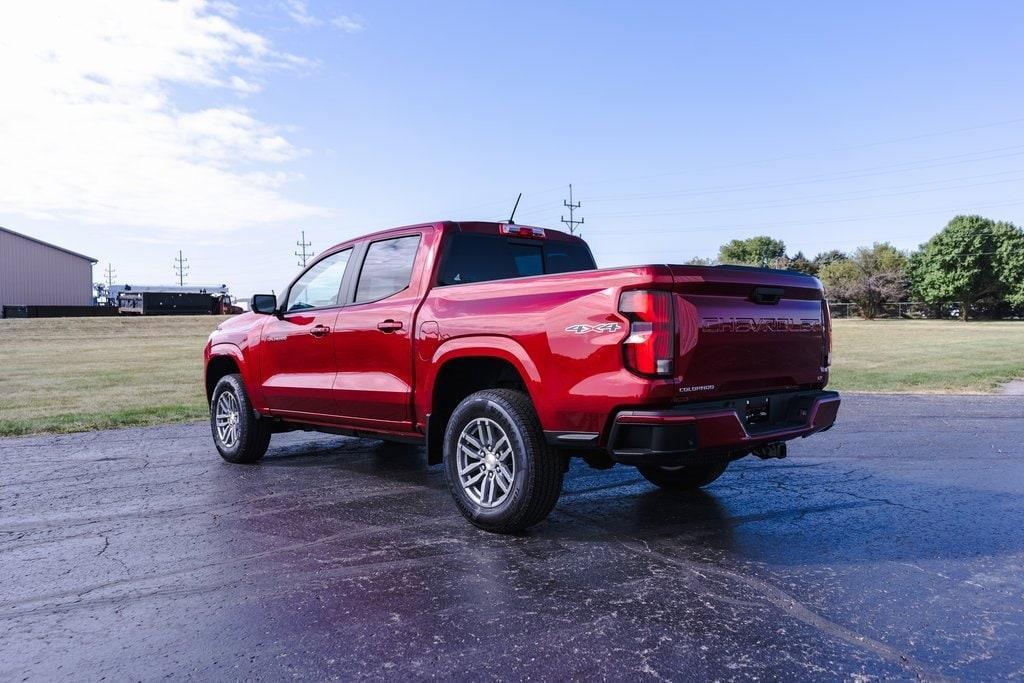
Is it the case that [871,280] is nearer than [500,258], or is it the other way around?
[500,258]

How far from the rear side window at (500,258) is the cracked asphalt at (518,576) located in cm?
170

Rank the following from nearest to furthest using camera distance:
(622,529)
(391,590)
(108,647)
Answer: (108,647) < (391,590) < (622,529)

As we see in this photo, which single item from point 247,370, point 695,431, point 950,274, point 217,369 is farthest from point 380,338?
point 950,274

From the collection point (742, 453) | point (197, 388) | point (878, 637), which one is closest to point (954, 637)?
point (878, 637)

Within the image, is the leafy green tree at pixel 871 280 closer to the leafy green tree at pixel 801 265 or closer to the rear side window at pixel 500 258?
the leafy green tree at pixel 801 265

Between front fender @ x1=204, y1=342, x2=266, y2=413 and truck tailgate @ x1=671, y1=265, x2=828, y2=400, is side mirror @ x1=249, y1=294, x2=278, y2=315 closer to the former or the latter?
front fender @ x1=204, y1=342, x2=266, y2=413

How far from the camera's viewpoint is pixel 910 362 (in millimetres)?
19688

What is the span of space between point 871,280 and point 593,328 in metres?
87.6

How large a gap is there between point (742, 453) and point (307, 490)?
134 inches

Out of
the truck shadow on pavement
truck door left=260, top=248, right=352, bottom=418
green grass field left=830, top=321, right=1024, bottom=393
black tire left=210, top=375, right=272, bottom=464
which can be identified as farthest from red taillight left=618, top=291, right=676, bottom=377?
green grass field left=830, top=321, right=1024, bottom=393

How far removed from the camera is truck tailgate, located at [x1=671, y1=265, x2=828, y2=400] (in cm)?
398

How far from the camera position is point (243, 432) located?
6.91 m

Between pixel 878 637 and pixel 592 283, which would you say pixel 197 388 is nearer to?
pixel 592 283

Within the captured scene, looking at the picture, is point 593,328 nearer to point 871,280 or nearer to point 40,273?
point 40,273
